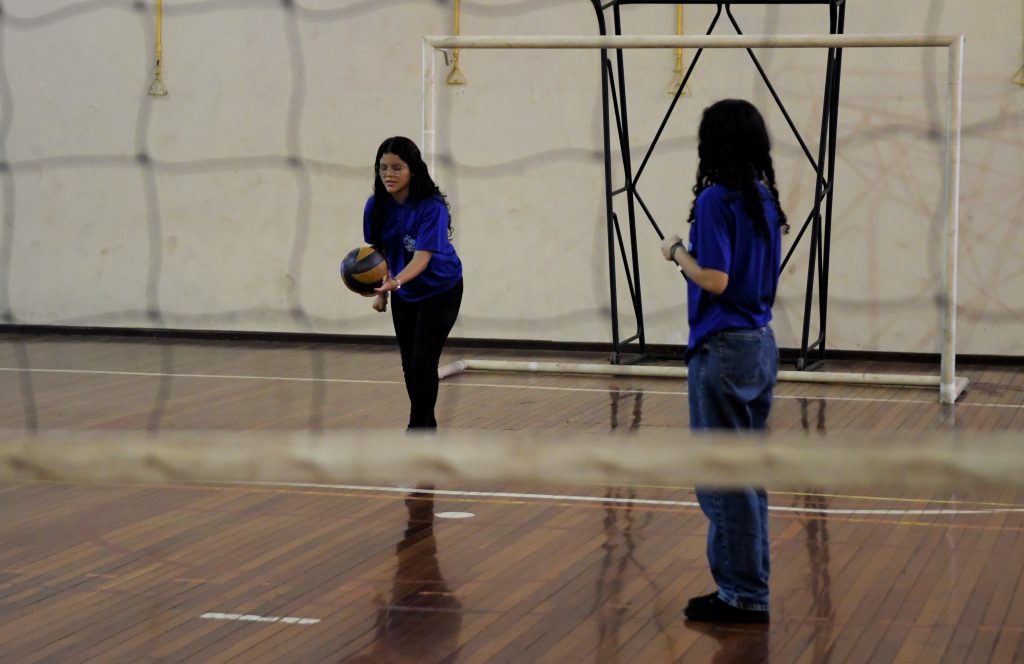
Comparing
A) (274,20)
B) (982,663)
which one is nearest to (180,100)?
(274,20)

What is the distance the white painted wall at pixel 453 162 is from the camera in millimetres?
8117

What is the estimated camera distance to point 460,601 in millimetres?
3373

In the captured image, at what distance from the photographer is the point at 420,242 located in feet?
15.6

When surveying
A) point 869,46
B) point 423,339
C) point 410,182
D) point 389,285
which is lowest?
point 423,339

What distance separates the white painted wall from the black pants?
3.84m

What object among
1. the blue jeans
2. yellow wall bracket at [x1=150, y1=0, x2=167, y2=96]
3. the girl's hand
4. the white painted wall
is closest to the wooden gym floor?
the blue jeans

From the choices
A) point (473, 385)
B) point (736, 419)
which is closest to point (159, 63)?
point (473, 385)

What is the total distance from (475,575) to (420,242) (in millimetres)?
1510

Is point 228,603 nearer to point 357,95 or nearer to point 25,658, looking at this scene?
point 25,658

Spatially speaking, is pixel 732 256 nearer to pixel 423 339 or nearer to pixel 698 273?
pixel 698 273

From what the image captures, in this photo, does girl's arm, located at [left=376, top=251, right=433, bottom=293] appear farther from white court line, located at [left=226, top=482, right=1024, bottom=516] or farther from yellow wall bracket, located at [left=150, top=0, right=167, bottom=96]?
yellow wall bracket, located at [left=150, top=0, right=167, bottom=96]

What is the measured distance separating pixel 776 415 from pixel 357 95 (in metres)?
3.90

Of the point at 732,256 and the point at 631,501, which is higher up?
the point at 732,256

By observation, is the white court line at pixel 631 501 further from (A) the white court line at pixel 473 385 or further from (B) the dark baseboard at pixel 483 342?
(B) the dark baseboard at pixel 483 342
